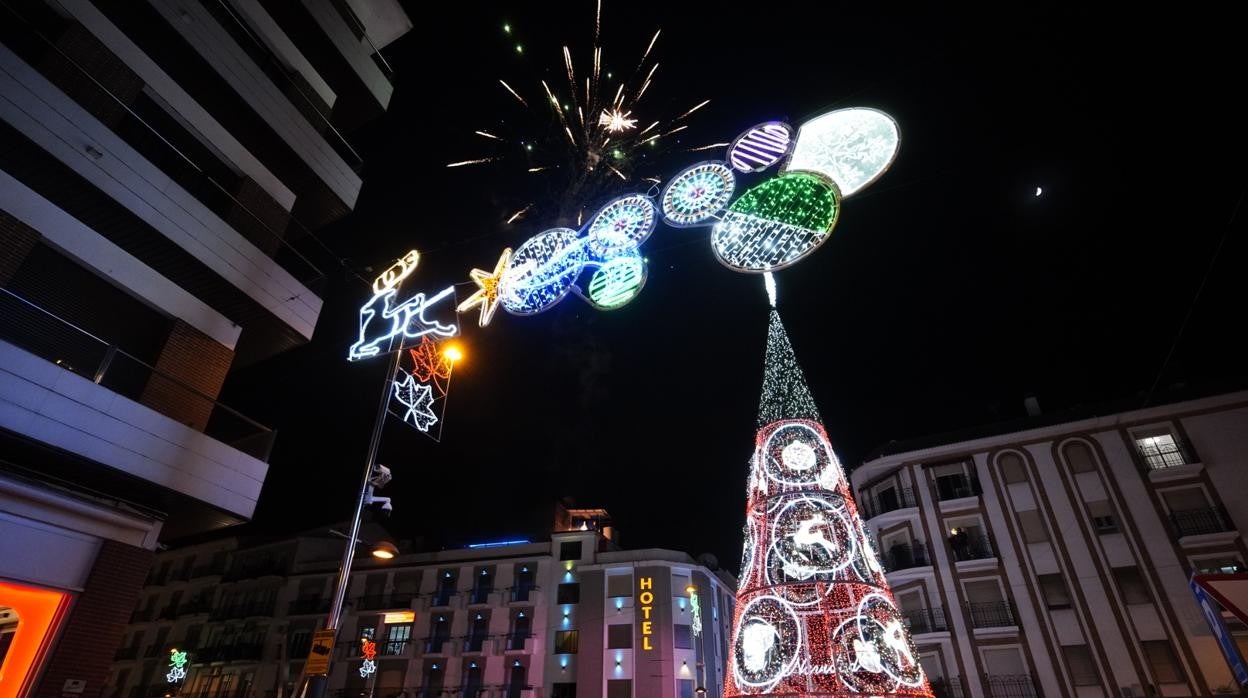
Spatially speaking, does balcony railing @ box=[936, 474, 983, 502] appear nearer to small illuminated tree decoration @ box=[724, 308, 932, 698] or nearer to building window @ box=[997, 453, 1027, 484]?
building window @ box=[997, 453, 1027, 484]

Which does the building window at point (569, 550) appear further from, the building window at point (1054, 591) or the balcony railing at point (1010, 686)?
the building window at point (1054, 591)

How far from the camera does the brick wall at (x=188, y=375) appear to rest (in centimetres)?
1062

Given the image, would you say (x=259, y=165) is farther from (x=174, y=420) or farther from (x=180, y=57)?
(x=174, y=420)

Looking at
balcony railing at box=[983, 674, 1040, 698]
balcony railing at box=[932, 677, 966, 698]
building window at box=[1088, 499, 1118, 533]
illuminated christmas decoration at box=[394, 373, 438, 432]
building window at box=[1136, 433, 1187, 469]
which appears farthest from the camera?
building window at box=[1136, 433, 1187, 469]

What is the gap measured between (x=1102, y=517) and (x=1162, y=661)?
518cm

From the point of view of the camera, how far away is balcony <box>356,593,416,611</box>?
39.5 metres

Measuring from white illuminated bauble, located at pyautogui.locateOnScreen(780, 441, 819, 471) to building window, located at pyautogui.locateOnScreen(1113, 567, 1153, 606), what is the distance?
18372 mm

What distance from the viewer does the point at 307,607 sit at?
4050cm

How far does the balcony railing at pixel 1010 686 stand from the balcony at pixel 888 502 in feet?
23.4

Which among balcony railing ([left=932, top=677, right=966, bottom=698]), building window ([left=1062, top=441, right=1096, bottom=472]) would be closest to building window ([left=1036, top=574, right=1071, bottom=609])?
balcony railing ([left=932, top=677, right=966, bottom=698])

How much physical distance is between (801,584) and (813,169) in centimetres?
816

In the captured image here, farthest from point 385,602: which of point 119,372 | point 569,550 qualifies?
point 119,372

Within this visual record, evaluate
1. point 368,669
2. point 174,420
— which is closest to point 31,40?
point 174,420

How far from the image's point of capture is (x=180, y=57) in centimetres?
1282
